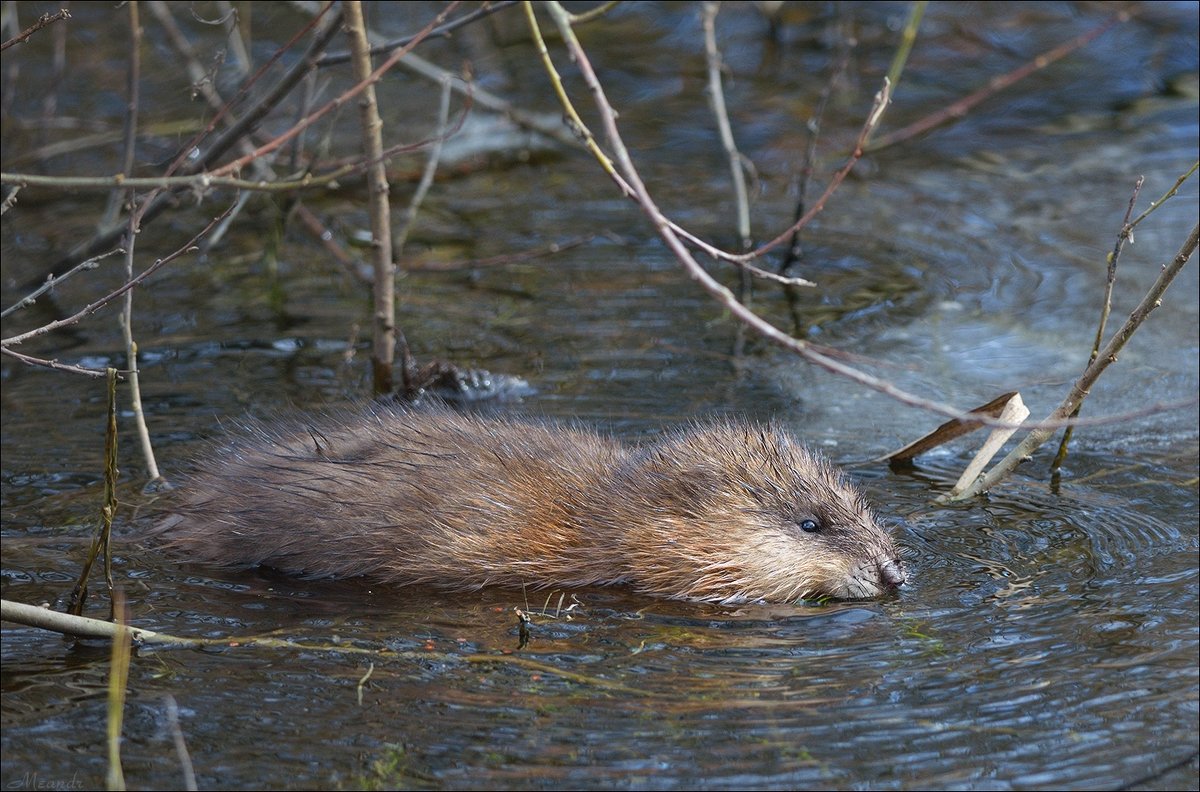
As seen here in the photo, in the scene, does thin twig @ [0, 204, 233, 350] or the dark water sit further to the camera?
thin twig @ [0, 204, 233, 350]

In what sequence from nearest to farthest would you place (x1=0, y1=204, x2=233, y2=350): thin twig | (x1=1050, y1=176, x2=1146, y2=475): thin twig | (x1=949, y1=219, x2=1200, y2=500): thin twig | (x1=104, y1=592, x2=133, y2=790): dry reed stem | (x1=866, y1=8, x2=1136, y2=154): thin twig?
(x1=104, y1=592, x2=133, y2=790): dry reed stem < (x1=0, y1=204, x2=233, y2=350): thin twig < (x1=949, y1=219, x2=1200, y2=500): thin twig < (x1=1050, y1=176, x2=1146, y2=475): thin twig < (x1=866, y1=8, x2=1136, y2=154): thin twig

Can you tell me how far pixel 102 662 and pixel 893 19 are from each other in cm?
1037

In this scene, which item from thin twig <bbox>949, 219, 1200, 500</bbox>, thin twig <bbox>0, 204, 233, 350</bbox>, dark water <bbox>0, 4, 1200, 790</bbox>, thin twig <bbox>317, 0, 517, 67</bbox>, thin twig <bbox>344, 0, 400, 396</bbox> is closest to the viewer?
dark water <bbox>0, 4, 1200, 790</bbox>

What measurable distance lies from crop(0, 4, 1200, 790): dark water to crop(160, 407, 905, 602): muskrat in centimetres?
12

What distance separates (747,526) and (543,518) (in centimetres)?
73

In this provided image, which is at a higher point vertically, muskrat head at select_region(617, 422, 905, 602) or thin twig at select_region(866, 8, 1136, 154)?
thin twig at select_region(866, 8, 1136, 154)

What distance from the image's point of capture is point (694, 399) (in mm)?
7141

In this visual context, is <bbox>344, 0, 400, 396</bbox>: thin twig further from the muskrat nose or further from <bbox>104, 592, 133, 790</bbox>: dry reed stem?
the muskrat nose

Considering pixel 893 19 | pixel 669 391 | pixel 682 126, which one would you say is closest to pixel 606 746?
pixel 669 391

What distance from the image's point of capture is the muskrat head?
539cm

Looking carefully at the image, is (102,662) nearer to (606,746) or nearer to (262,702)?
(262,702)

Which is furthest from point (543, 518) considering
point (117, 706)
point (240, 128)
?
point (240, 128)

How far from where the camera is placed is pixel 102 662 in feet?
15.3

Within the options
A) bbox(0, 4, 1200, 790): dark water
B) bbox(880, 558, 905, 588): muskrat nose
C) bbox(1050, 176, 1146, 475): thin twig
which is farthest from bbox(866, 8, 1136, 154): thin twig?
bbox(880, 558, 905, 588): muskrat nose
